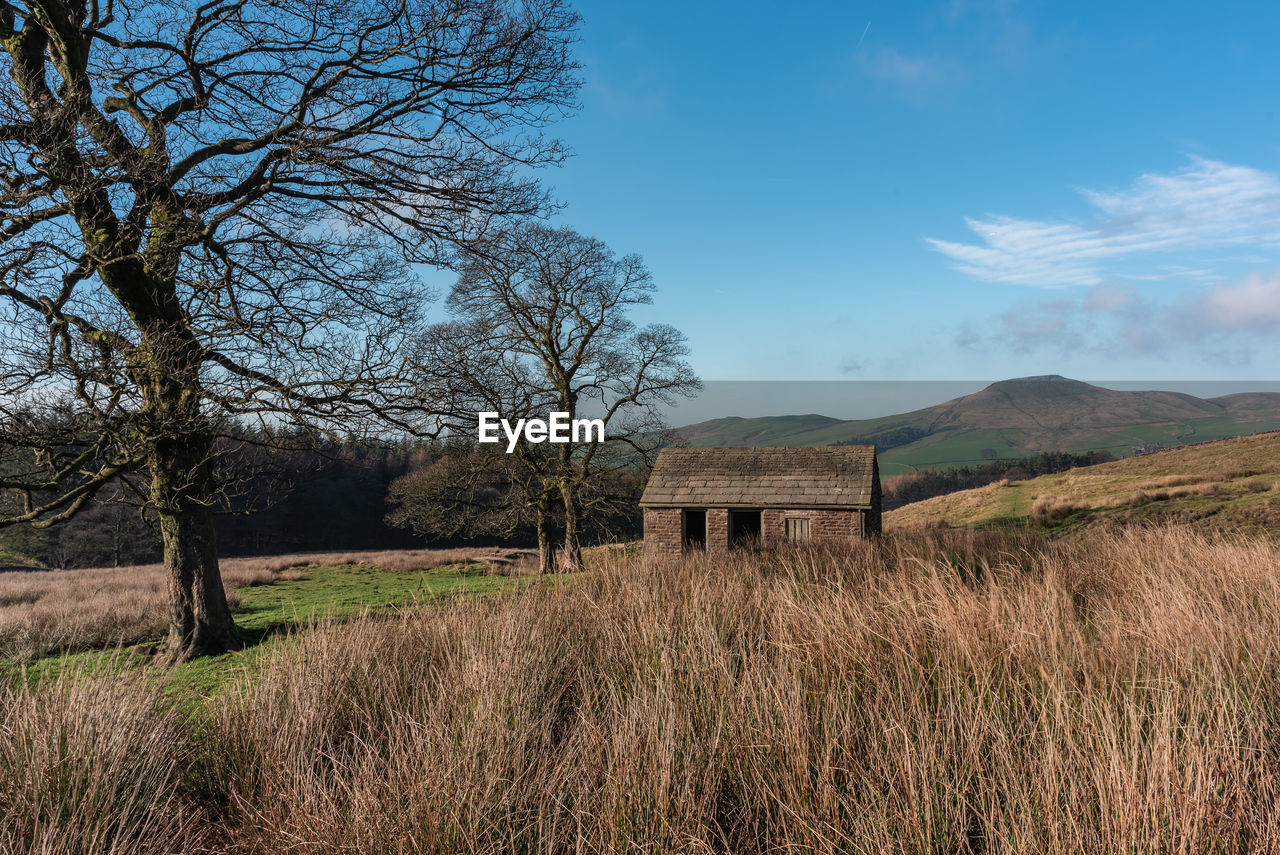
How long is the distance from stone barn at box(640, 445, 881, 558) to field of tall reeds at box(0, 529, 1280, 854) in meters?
15.9

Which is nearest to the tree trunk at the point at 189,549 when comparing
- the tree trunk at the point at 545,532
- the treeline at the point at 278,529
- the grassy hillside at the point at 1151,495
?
the tree trunk at the point at 545,532

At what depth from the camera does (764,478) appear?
2308cm

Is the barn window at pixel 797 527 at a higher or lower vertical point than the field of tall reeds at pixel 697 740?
lower

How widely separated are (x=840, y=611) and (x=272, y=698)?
4.10 m

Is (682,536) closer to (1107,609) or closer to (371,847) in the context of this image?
(1107,609)

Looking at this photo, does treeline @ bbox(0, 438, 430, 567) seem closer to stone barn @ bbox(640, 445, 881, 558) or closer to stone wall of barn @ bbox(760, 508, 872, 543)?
stone barn @ bbox(640, 445, 881, 558)

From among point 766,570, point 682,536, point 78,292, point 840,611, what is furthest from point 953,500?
point 78,292

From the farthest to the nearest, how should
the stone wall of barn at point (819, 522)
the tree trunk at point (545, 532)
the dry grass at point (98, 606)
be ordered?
1. the tree trunk at point (545, 532)
2. the stone wall of barn at point (819, 522)
3. the dry grass at point (98, 606)

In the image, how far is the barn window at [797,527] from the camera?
21734 millimetres

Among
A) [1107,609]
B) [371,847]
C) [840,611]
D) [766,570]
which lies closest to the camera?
[371,847]

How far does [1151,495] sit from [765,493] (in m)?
17.0

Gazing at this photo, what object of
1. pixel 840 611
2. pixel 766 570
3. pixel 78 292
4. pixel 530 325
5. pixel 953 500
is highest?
pixel 530 325

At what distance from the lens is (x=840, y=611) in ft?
16.4

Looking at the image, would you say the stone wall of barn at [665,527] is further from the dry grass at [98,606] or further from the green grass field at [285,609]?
the green grass field at [285,609]
